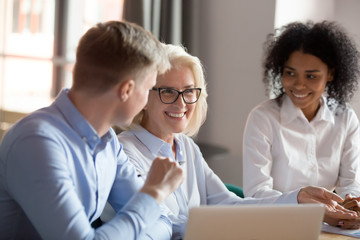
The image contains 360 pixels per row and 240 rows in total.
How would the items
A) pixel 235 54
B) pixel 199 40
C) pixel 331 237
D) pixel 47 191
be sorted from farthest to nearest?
pixel 199 40, pixel 235 54, pixel 331 237, pixel 47 191

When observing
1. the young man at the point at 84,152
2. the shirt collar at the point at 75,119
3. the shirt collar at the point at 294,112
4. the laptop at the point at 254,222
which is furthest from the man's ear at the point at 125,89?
the shirt collar at the point at 294,112

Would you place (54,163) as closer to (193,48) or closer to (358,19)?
(193,48)

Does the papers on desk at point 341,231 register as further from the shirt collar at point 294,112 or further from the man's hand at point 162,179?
the shirt collar at point 294,112

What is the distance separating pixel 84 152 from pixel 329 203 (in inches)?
40.1

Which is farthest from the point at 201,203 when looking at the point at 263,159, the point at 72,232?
the point at 72,232

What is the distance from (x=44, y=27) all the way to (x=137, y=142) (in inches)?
95.3

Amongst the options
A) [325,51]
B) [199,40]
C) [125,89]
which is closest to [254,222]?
[125,89]

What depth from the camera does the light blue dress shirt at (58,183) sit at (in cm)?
125

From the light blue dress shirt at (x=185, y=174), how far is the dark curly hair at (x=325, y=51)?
86 centimetres

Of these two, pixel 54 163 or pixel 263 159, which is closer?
pixel 54 163

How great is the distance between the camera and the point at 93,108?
141cm

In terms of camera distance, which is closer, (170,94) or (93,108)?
(93,108)

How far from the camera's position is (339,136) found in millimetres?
2791

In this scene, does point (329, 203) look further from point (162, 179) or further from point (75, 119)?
point (75, 119)
